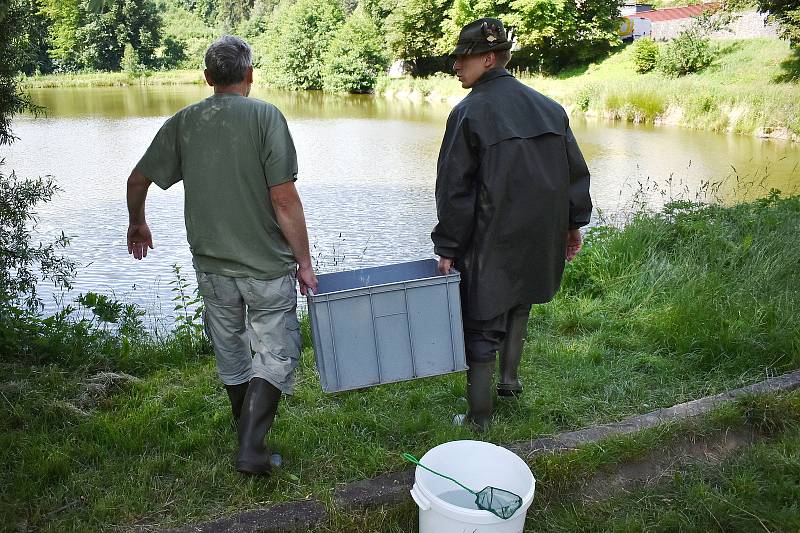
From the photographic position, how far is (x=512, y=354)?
336 centimetres

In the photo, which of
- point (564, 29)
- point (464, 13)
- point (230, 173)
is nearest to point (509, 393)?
point (230, 173)

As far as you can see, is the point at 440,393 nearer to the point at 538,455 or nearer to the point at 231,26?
the point at 538,455

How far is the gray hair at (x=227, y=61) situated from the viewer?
2.59 meters

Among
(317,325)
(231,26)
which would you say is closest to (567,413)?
(317,325)

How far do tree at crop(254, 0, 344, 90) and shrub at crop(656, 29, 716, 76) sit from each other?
20702mm

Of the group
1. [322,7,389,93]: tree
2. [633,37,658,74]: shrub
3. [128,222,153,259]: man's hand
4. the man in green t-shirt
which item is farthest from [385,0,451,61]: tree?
the man in green t-shirt

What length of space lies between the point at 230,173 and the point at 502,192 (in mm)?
1076

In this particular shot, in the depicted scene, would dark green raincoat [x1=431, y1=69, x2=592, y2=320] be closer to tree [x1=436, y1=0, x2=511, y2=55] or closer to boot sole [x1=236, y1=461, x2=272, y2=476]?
boot sole [x1=236, y1=461, x2=272, y2=476]

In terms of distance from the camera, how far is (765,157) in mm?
13422

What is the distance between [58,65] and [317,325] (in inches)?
1775

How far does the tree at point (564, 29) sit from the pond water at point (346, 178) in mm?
14334

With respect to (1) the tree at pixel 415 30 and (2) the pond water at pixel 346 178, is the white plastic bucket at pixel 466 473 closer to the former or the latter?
(2) the pond water at pixel 346 178

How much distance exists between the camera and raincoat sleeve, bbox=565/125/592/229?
303 centimetres

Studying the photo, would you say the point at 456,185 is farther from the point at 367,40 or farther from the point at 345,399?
the point at 367,40
